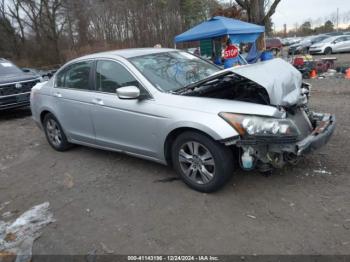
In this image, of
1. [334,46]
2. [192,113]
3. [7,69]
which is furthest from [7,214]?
[334,46]

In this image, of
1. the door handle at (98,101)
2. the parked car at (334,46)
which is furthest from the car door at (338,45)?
the door handle at (98,101)

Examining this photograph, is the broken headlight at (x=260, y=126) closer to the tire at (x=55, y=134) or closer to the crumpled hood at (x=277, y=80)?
the crumpled hood at (x=277, y=80)

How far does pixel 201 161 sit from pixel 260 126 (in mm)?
741

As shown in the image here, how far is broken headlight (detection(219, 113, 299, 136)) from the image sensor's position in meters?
3.24

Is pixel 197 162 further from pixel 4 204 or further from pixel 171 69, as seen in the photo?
pixel 4 204

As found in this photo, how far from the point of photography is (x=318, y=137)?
3516 millimetres

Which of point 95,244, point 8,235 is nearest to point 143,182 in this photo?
point 95,244

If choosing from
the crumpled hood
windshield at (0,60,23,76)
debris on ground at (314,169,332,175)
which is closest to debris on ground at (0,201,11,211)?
the crumpled hood

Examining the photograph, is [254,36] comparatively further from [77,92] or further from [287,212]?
[287,212]

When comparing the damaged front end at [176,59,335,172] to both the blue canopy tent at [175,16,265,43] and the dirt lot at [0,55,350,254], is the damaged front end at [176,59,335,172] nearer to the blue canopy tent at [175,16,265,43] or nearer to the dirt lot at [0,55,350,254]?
the dirt lot at [0,55,350,254]

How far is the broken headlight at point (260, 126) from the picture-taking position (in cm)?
324

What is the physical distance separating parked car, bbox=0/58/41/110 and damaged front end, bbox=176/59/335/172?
6607mm

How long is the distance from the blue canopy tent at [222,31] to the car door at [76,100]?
717 cm

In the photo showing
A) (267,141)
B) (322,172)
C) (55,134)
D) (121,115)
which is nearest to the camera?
(267,141)
